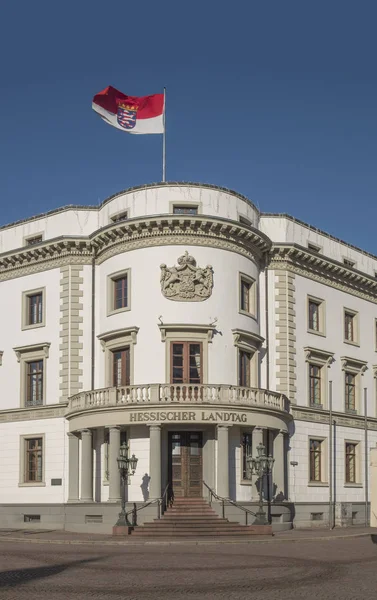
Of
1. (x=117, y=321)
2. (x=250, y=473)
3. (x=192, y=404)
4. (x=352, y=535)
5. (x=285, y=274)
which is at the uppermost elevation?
(x=285, y=274)

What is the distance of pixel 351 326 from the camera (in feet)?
164

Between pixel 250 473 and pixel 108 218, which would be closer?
pixel 250 473

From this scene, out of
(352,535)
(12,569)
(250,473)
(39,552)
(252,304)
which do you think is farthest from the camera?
(252,304)

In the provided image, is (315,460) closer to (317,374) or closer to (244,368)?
(317,374)

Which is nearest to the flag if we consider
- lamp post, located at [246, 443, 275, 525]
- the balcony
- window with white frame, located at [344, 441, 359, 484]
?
the balcony

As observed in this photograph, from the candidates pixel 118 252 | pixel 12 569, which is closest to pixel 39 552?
pixel 12 569

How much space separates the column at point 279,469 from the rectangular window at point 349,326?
1033 centimetres

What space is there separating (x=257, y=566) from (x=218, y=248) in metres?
20.6

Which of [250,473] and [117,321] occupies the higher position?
[117,321]

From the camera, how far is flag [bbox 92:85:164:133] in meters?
43.0

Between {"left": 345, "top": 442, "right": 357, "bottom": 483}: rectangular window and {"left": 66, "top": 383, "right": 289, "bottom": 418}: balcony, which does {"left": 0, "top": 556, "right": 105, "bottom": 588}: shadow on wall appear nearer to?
{"left": 66, "top": 383, "right": 289, "bottom": 418}: balcony

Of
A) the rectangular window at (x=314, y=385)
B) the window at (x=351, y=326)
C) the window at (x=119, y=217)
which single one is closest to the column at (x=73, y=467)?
the window at (x=119, y=217)

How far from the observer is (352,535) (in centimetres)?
3644

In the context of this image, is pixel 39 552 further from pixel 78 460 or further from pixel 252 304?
pixel 252 304
